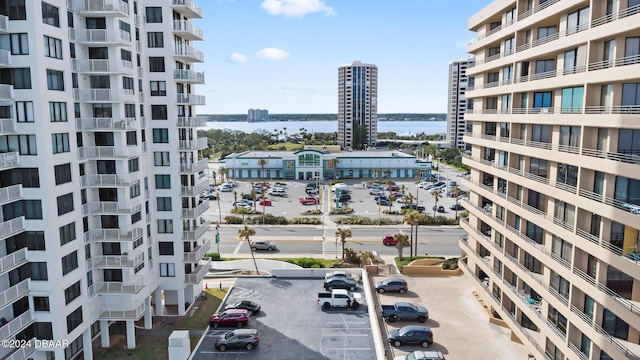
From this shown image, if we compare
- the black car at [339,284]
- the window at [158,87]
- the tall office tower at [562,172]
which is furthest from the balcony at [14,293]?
the tall office tower at [562,172]

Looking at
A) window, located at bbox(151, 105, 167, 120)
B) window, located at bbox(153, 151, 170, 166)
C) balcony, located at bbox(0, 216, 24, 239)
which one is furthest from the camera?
window, located at bbox(153, 151, 170, 166)

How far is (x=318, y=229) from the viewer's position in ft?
245

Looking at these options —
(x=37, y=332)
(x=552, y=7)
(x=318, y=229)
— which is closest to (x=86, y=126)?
(x=37, y=332)

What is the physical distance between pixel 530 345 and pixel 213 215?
6320 centimetres

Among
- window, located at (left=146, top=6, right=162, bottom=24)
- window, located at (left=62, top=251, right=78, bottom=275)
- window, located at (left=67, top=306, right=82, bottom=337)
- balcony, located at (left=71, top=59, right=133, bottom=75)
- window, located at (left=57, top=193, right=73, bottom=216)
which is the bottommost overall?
window, located at (left=67, top=306, right=82, bottom=337)

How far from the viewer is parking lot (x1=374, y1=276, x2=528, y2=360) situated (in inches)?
1373

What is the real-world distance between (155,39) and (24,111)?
14.4 m

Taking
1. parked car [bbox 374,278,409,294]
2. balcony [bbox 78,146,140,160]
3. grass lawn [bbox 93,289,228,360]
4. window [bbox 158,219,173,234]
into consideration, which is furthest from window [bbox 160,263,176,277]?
parked car [bbox 374,278,409,294]

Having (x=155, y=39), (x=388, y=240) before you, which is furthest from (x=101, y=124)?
(x=388, y=240)

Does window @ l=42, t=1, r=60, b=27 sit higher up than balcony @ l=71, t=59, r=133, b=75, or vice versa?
window @ l=42, t=1, r=60, b=27

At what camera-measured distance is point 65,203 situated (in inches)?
1233

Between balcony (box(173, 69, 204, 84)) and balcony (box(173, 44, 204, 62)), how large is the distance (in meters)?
1.25

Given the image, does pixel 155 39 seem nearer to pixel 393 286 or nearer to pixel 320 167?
pixel 393 286

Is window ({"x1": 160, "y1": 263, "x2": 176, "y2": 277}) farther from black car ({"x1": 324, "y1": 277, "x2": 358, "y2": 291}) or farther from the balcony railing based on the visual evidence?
black car ({"x1": 324, "y1": 277, "x2": 358, "y2": 291})
